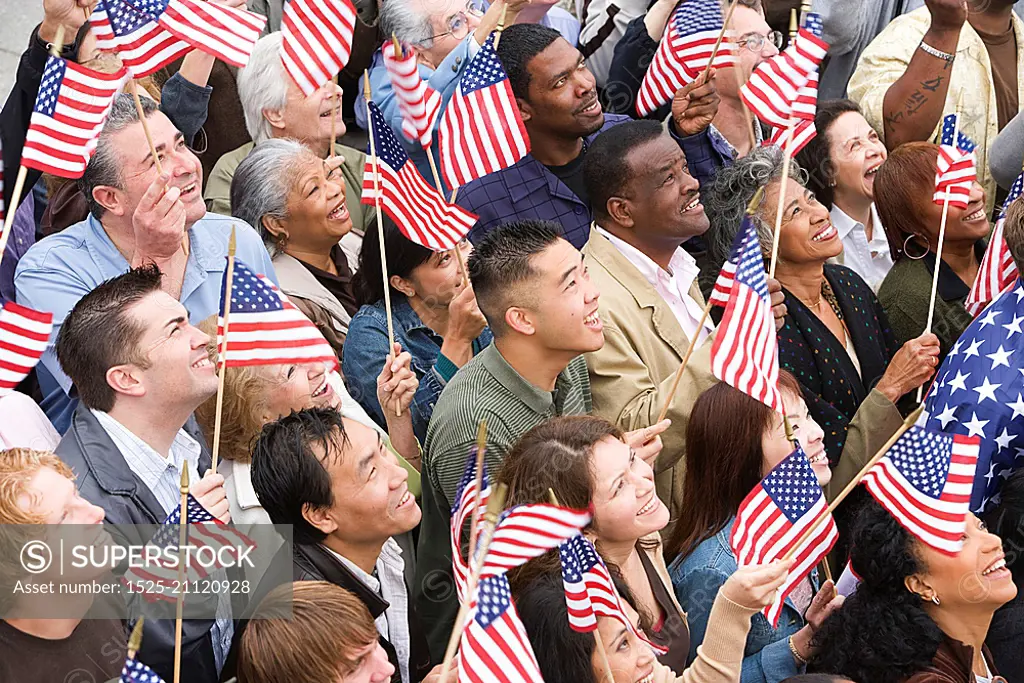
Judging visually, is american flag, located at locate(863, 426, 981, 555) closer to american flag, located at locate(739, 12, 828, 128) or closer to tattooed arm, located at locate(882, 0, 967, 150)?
american flag, located at locate(739, 12, 828, 128)

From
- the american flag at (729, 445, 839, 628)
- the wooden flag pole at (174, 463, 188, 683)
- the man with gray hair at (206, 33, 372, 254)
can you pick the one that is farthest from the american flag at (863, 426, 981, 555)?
the man with gray hair at (206, 33, 372, 254)

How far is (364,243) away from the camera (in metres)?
5.21

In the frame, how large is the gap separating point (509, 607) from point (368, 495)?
808 mm

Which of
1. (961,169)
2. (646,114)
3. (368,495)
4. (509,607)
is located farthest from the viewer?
(646,114)

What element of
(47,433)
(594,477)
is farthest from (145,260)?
(594,477)

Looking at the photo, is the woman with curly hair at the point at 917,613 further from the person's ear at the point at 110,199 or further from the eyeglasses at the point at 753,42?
the eyeglasses at the point at 753,42

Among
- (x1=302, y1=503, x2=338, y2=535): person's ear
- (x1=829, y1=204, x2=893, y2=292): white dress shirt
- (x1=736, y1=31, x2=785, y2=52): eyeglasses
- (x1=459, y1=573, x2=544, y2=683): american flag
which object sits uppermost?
(x1=459, y1=573, x2=544, y2=683): american flag

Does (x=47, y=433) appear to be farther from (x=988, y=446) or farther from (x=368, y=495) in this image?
(x=988, y=446)

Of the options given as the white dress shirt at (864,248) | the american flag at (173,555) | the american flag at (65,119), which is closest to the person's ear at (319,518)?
the american flag at (173,555)

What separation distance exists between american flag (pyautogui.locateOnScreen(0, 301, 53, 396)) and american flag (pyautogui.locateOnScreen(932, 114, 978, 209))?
328cm

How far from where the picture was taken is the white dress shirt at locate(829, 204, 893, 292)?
624cm

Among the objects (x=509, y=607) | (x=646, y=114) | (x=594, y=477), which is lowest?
(x=646, y=114)

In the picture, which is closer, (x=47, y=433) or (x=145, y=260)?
(x=47, y=433)

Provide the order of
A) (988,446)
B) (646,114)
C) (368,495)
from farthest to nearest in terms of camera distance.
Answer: (646,114) → (988,446) → (368,495)
